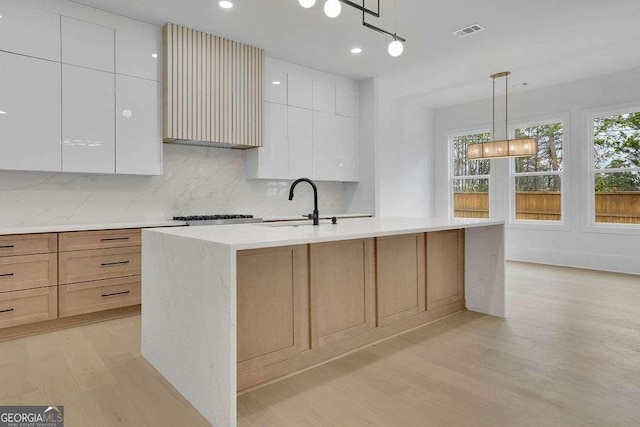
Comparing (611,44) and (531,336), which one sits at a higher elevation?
(611,44)

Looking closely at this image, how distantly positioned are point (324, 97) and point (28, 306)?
4.13 m

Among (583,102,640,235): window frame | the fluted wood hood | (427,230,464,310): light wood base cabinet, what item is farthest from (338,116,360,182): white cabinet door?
(583,102,640,235): window frame

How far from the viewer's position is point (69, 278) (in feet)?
10.7

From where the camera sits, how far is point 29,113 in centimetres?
328

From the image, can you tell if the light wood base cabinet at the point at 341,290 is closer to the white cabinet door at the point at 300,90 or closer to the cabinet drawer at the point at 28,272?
the cabinet drawer at the point at 28,272

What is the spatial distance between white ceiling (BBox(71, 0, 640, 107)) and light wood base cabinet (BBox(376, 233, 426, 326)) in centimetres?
219

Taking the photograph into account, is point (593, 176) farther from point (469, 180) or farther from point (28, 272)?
point (28, 272)

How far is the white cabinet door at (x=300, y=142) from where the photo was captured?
5141mm

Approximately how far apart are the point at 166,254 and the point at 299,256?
0.76 meters

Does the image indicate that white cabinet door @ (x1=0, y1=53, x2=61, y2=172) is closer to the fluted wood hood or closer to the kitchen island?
the fluted wood hood

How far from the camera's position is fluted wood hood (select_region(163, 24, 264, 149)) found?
397 centimetres

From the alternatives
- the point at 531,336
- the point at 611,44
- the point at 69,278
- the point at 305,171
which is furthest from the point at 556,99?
the point at 69,278

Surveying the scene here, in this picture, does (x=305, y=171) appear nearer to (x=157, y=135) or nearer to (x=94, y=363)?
(x=157, y=135)

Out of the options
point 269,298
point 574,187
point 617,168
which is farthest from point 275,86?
point 617,168
